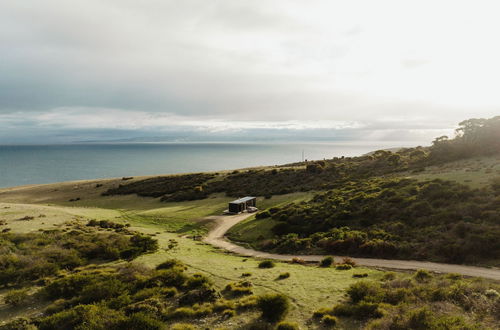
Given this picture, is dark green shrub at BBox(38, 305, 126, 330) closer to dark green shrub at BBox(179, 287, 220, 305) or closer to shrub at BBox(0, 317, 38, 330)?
shrub at BBox(0, 317, 38, 330)

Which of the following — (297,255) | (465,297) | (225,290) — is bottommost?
(297,255)

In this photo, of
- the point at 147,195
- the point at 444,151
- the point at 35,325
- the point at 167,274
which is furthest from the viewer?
the point at 147,195

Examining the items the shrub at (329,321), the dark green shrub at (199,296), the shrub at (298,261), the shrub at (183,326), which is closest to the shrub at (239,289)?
the dark green shrub at (199,296)

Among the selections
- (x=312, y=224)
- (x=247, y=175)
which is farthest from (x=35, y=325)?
(x=247, y=175)

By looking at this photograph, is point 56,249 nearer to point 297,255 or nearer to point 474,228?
point 297,255

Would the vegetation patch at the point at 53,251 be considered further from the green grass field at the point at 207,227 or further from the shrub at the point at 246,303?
the shrub at the point at 246,303

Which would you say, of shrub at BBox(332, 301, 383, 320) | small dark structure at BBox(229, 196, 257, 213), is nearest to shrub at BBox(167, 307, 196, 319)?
shrub at BBox(332, 301, 383, 320)
